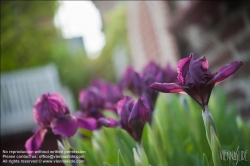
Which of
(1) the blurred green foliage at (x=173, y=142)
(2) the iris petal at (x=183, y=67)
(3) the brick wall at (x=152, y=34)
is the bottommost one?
(1) the blurred green foliage at (x=173, y=142)

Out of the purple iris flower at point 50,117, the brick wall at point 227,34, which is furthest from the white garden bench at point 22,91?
the purple iris flower at point 50,117

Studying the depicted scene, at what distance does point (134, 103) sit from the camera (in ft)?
1.81

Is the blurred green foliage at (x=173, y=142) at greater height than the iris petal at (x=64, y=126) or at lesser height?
lesser

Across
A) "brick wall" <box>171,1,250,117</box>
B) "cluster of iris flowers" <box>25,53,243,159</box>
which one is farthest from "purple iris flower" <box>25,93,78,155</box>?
"brick wall" <box>171,1,250,117</box>

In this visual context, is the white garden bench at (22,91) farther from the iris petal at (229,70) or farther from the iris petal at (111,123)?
the iris petal at (229,70)

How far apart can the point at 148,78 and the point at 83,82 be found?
343 inches

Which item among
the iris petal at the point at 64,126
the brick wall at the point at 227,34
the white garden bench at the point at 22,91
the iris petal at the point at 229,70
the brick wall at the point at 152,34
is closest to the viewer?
the iris petal at the point at 229,70

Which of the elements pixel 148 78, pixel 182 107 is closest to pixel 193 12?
pixel 182 107

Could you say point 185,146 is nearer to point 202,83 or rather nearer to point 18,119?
point 202,83

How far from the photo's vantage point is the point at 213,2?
4.19 ft

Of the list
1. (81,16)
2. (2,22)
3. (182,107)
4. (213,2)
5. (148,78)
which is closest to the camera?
(148,78)

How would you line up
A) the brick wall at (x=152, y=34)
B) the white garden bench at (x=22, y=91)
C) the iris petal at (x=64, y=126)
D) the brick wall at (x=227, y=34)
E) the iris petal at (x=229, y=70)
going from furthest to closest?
1. the white garden bench at (x=22, y=91)
2. the brick wall at (x=152, y=34)
3. the brick wall at (x=227, y=34)
4. the iris petal at (x=64, y=126)
5. the iris petal at (x=229, y=70)

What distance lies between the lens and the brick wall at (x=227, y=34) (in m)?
1.30

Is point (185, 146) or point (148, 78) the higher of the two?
point (148, 78)
